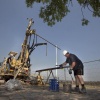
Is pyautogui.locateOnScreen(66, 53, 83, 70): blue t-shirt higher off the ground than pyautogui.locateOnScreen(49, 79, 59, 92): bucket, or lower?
higher

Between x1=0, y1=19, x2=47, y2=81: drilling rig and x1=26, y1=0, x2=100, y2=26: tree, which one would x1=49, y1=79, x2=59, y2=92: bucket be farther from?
x1=0, y1=19, x2=47, y2=81: drilling rig

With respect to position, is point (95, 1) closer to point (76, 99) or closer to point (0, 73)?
point (76, 99)

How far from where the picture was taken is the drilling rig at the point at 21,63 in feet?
68.9

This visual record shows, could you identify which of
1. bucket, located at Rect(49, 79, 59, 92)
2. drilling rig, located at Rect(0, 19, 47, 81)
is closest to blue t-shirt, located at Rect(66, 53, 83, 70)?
bucket, located at Rect(49, 79, 59, 92)

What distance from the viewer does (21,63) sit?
2191cm

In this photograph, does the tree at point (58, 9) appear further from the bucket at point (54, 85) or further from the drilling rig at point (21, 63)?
the drilling rig at point (21, 63)

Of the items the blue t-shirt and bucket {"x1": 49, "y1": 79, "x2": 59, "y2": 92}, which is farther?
bucket {"x1": 49, "y1": 79, "x2": 59, "y2": 92}

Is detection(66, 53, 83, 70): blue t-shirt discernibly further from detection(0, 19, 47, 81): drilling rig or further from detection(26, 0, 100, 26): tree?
detection(0, 19, 47, 81): drilling rig

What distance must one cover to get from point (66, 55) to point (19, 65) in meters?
9.84

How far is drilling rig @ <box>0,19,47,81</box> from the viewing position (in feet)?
68.9

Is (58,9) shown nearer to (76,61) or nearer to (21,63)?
(76,61)

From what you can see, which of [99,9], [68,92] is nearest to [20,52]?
[68,92]

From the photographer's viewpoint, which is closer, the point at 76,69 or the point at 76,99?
the point at 76,99

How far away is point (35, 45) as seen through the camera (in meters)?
22.6
